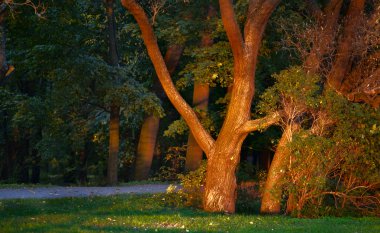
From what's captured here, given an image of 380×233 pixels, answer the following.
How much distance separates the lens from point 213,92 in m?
32.2

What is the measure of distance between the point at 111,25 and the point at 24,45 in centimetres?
325

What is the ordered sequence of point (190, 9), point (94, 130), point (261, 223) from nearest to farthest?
point (261, 223)
point (190, 9)
point (94, 130)

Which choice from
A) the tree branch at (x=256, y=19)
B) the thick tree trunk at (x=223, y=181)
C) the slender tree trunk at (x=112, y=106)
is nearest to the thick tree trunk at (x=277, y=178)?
the thick tree trunk at (x=223, y=181)

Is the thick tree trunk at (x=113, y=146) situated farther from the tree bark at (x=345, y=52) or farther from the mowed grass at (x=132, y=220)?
the tree bark at (x=345, y=52)

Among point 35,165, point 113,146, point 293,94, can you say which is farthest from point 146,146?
point 293,94

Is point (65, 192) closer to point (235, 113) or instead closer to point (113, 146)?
point (113, 146)

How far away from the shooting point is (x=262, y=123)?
60.7 ft

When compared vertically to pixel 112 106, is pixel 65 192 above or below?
below

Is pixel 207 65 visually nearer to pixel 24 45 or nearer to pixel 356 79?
pixel 356 79

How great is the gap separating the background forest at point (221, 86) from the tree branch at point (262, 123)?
0.04 meters

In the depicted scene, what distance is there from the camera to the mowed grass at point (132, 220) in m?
14.3

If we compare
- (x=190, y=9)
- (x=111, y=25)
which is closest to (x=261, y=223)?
(x=190, y=9)

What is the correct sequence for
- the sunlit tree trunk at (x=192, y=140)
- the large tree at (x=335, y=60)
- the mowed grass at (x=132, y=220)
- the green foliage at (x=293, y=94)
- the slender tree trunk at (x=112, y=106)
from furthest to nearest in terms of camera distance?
the sunlit tree trunk at (x=192, y=140) → the slender tree trunk at (x=112, y=106) → the large tree at (x=335, y=60) → the green foliage at (x=293, y=94) → the mowed grass at (x=132, y=220)

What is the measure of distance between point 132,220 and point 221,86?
10667 millimetres
